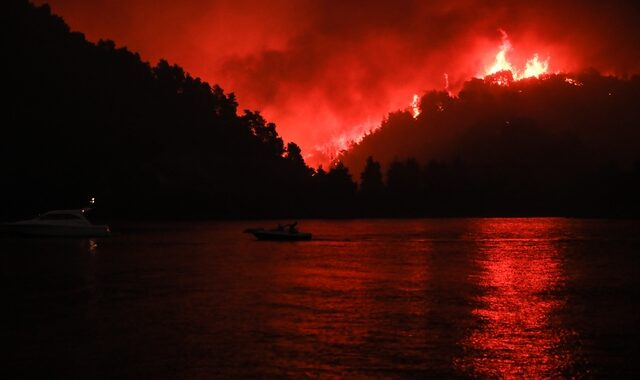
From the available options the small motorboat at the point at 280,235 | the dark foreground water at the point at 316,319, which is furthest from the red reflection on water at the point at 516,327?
the small motorboat at the point at 280,235

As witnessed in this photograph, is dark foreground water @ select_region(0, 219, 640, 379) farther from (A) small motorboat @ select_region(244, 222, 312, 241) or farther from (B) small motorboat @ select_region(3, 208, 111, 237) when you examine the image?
(A) small motorboat @ select_region(244, 222, 312, 241)

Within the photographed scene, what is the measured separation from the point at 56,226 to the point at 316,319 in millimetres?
74447

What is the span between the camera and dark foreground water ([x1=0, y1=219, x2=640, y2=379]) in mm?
24969

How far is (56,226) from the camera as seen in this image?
9812cm

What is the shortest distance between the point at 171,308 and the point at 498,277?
3020 centimetres

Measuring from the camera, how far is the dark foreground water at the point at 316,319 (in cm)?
2497

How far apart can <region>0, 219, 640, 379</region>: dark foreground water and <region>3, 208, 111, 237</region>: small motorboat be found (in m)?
30.3

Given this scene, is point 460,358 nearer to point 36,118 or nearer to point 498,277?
point 498,277

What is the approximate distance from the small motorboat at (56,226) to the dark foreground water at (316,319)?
30.3m

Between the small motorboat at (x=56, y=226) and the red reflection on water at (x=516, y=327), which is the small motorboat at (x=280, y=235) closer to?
the small motorboat at (x=56, y=226)

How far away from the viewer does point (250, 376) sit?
2345cm

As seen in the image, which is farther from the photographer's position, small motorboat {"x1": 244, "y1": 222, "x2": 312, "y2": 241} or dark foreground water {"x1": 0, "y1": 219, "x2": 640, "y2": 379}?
small motorboat {"x1": 244, "y1": 222, "x2": 312, "y2": 241}

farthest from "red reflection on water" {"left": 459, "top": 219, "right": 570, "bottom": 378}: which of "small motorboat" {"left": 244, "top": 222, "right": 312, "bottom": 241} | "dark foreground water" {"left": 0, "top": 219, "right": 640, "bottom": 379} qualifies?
"small motorboat" {"left": 244, "top": 222, "right": 312, "bottom": 241}

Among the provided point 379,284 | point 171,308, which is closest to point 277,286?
point 379,284
